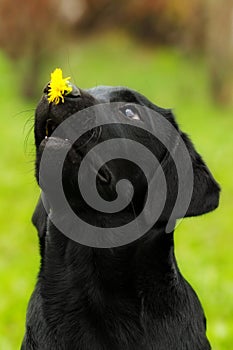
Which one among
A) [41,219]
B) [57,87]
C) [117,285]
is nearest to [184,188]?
[117,285]

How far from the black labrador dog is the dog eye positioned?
0.03 ft

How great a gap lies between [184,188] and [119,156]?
1.14 ft

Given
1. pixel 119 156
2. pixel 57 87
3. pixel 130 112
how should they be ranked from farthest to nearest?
pixel 130 112
pixel 119 156
pixel 57 87

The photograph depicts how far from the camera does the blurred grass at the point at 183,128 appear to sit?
6.01m

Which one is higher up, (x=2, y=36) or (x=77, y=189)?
(x=2, y=36)

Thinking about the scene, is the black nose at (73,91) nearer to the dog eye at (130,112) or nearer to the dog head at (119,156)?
the dog head at (119,156)

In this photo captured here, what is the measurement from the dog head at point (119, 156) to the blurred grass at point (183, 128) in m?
0.49

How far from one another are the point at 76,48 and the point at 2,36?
10.3ft

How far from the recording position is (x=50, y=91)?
11.1 ft

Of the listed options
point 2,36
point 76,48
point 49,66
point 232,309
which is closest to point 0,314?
point 232,309

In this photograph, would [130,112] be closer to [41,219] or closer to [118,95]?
[118,95]

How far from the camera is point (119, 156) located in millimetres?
3732

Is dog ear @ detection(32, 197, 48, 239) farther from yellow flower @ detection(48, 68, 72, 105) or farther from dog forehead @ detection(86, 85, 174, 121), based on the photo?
yellow flower @ detection(48, 68, 72, 105)

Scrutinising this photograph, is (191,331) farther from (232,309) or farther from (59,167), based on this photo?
(232,309)
